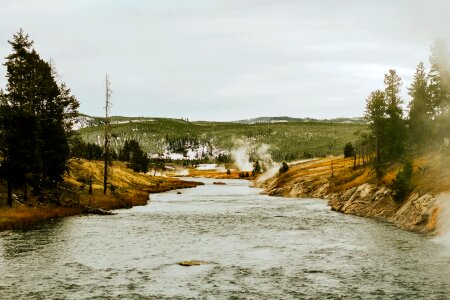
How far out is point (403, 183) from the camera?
5828 centimetres

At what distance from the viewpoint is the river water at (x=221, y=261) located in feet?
82.2

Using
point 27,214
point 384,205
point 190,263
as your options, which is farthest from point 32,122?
point 384,205

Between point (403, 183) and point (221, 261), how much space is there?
34222 millimetres

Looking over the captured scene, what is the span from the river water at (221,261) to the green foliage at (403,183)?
7473 mm

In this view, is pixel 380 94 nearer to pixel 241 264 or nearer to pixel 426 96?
pixel 426 96

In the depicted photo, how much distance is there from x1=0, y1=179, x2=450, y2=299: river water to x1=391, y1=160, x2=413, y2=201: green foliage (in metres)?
7.47

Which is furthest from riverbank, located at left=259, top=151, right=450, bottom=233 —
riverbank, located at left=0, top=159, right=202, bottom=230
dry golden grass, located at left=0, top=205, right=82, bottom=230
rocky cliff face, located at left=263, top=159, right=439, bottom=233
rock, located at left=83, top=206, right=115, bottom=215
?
dry golden grass, located at left=0, top=205, right=82, bottom=230

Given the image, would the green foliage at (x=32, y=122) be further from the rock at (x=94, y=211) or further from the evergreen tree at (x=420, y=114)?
the evergreen tree at (x=420, y=114)

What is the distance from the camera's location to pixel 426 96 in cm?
8950

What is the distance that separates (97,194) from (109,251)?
140 ft

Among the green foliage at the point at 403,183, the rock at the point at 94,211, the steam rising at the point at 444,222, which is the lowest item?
the rock at the point at 94,211

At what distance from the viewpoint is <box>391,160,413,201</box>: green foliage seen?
5822 centimetres

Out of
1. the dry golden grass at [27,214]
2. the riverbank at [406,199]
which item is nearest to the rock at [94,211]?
the dry golden grass at [27,214]

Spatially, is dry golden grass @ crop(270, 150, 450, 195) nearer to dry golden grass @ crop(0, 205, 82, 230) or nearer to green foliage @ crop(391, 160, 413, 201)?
green foliage @ crop(391, 160, 413, 201)
